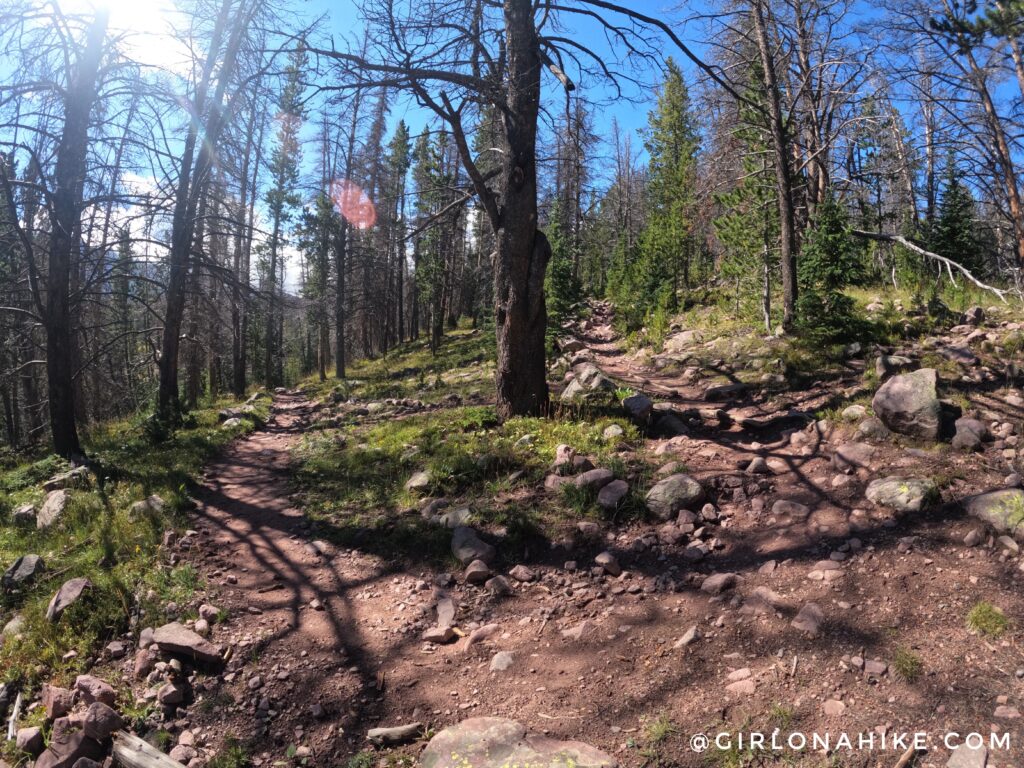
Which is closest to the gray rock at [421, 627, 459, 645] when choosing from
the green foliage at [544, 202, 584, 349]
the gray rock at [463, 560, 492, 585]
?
the gray rock at [463, 560, 492, 585]

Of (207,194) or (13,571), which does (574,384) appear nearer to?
(13,571)

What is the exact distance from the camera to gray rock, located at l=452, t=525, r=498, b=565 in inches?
185

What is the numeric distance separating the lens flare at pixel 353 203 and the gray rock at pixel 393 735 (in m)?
22.1

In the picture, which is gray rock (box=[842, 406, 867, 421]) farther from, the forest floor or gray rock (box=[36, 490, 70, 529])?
gray rock (box=[36, 490, 70, 529])

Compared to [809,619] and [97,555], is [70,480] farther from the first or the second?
[809,619]

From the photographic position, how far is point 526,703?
3195mm

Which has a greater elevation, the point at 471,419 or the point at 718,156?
the point at 718,156

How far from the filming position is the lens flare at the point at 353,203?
76.3 ft

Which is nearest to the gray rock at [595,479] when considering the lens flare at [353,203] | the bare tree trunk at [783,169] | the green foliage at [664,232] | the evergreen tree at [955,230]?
the bare tree trunk at [783,169]

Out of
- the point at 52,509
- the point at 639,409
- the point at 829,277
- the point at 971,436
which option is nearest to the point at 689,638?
the point at 971,436

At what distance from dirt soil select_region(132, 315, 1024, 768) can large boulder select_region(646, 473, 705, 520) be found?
7.9 inches

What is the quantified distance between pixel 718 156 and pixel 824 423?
25.6ft

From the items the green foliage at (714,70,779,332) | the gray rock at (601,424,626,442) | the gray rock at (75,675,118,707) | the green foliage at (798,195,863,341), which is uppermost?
the green foliage at (714,70,779,332)

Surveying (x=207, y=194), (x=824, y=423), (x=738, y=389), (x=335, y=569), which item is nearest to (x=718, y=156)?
(x=738, y=389)
